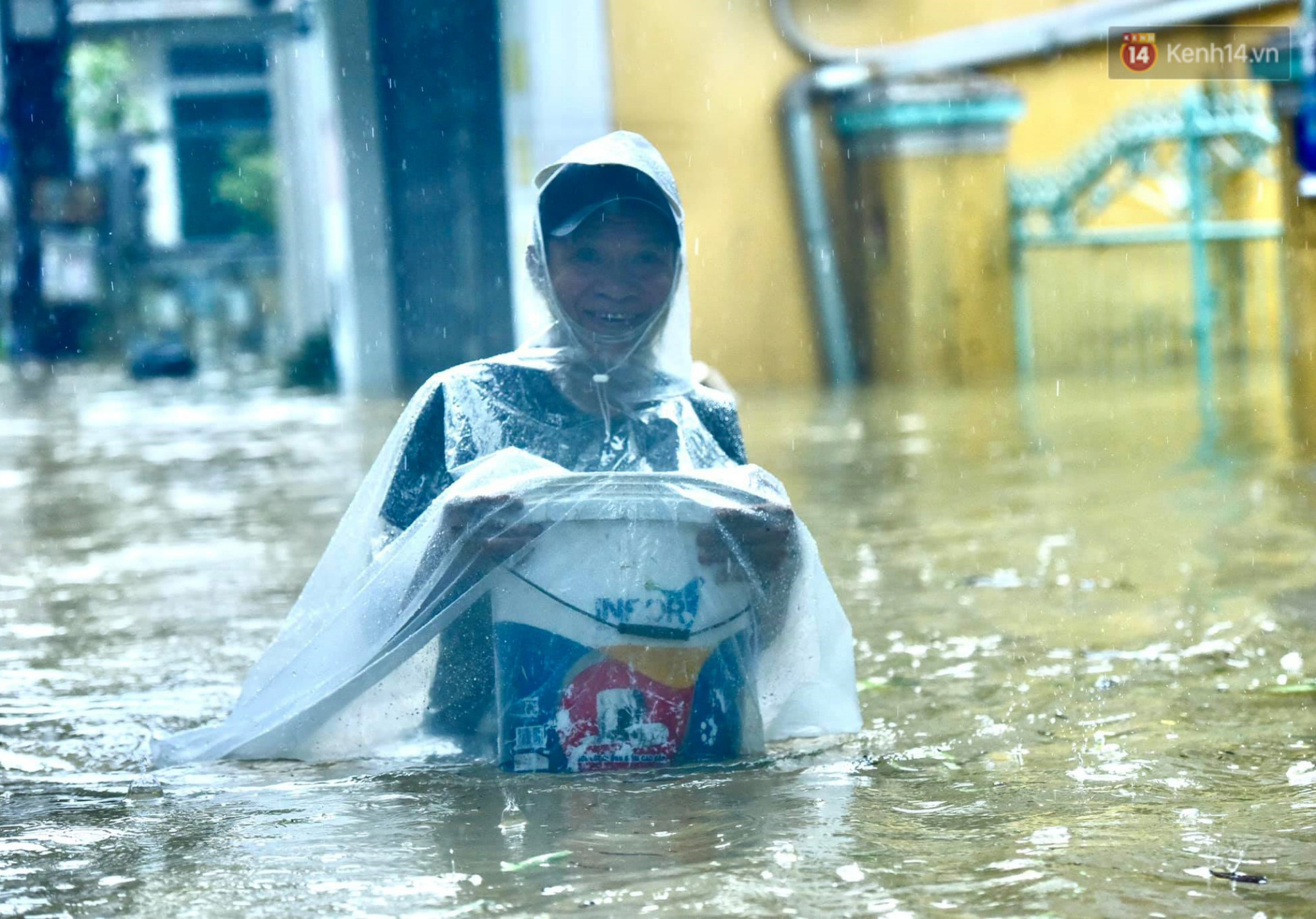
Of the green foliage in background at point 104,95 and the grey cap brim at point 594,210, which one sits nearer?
the grey cap brim at point 594,210

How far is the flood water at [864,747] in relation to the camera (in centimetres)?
268

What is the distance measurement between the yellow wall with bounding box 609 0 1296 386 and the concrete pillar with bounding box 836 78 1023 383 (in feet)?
1.21

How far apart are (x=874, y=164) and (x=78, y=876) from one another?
36.9ft

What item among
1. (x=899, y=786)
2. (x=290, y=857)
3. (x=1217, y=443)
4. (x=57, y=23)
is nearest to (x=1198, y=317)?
(x=1217, y=443)

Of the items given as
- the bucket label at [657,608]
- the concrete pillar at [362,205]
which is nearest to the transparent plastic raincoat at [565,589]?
the bucket label at [657,608]

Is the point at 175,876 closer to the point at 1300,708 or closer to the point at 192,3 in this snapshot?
the point at 1300,708

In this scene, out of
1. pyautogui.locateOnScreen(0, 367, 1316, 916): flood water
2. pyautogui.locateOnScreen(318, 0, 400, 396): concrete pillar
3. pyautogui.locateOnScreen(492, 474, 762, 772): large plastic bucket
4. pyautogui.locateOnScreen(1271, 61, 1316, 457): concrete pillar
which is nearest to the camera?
pyautogui.locateOnScreen(0, 367, 1316, 916): flood water

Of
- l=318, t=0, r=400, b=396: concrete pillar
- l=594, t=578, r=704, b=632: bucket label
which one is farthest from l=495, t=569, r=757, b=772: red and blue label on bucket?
l=318, t=0, r=400, b=396: concrete pillar

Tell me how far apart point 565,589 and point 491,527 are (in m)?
0.16

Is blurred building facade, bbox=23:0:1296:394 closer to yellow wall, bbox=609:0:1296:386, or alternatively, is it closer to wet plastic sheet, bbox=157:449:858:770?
yellow wall, bbox=609:0:1296:386

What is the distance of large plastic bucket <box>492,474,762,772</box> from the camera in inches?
126

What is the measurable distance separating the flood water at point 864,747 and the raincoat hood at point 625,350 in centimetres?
71

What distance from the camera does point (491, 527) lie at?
3.25 m

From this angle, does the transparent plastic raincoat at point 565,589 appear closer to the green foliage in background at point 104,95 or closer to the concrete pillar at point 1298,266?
the concrete pillar at point 1298,266
